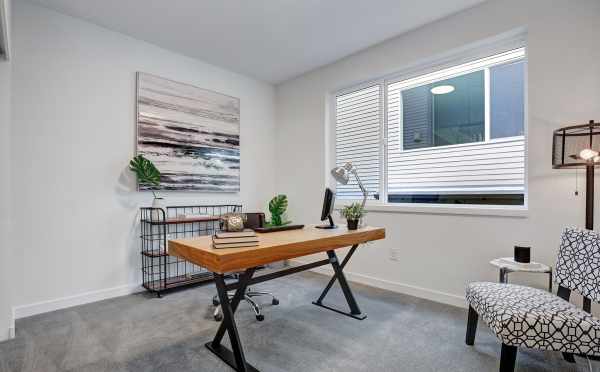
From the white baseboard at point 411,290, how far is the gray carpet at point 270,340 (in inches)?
3.9

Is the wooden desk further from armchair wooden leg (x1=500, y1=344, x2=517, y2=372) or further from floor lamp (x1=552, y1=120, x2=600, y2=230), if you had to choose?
floor lamp (x1=552, y1=120, x2=600, y2=230)

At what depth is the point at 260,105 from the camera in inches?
173

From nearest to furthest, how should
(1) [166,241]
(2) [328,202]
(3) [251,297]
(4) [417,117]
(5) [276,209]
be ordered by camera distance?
(2) [328,202], (3) [251,297], (1) [166,241], (4) [417,117], (5) [276,209]

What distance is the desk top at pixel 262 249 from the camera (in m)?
1.42

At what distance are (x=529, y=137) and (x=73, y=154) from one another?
12.9ft

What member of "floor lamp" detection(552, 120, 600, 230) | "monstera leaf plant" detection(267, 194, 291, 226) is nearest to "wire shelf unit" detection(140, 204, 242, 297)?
"monstera leaf plant" detection(267, 194, 291, 226)

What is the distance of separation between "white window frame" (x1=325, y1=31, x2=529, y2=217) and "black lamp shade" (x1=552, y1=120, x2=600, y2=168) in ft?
1.40

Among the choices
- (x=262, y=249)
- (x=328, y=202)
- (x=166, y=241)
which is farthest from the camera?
(x=166, y=241)

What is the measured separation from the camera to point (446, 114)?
3.00 metres

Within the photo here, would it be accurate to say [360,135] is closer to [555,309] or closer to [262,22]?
[262,22]

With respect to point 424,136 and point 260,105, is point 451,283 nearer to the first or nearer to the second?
point 424,136

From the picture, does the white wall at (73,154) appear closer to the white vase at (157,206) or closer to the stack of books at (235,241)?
the white vase at (157,206)

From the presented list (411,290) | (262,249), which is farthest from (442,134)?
(262,249)

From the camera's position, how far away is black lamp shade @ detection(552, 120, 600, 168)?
6.01 feet
